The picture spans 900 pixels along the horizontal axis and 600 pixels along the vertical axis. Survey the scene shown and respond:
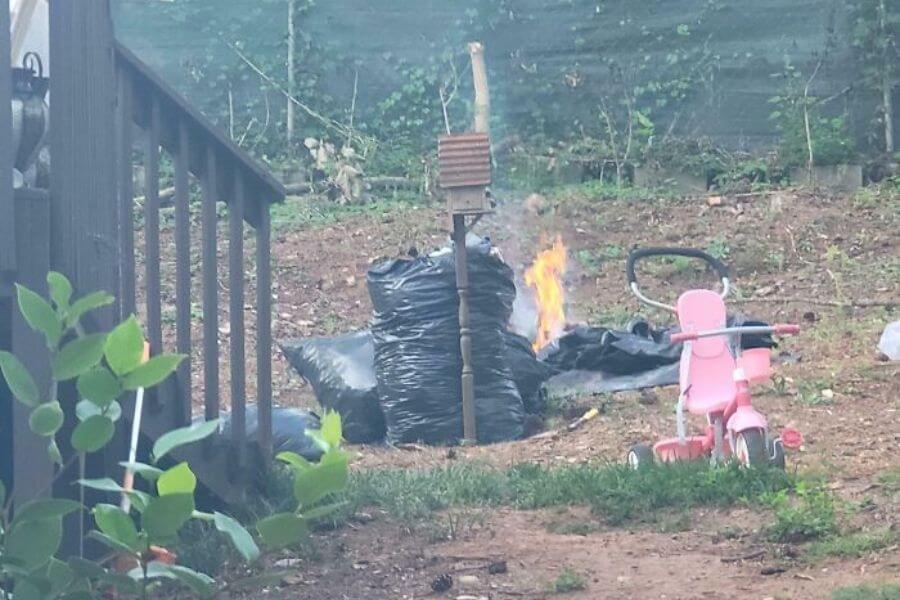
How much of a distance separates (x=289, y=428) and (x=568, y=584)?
8.10 ft

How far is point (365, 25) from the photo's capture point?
13.3m

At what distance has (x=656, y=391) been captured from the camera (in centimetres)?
714

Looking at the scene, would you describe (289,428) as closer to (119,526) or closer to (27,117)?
(27,117)

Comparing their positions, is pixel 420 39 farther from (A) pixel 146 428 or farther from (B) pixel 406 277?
(A) pixel 146 428

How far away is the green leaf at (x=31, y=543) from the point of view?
8.03 ft

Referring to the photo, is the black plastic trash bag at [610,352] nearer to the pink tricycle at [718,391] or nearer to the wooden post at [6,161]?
the pink tricycle at [718,391]

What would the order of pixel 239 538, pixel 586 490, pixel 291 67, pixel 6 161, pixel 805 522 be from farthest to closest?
pixel 291 67 < pixel 586 490 < pixel 805 522 < pixel 6 161 < pixel 239 538

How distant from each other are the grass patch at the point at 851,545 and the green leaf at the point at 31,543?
2.33 metres

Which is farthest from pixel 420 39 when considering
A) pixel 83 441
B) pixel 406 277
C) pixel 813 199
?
pixel 83 441

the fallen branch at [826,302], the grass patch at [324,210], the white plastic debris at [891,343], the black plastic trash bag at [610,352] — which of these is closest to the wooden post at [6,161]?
the black plastic trash bag at [610,352]

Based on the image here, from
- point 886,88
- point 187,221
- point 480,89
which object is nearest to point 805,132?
point 886,88

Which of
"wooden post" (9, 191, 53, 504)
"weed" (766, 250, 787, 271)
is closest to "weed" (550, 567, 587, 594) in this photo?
"wooden post" (9, 191, 53, 504)

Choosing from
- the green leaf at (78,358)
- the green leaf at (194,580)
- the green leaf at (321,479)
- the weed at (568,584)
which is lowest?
the weed at (568,584)

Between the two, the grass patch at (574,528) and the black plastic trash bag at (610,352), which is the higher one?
the black plastic trash bag at (610,352)
